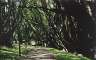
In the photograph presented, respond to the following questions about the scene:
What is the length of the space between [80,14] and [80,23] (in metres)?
0.51

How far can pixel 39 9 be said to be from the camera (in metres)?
20.5

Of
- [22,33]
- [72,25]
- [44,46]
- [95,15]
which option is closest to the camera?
[22,33]

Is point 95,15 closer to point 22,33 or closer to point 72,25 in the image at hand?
point 72,25

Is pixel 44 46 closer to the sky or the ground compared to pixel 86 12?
closer to the ground

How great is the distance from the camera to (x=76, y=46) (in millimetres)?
21234

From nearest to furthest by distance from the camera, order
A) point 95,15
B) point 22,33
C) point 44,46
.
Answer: point 22,33
point 95,15
point 44,46

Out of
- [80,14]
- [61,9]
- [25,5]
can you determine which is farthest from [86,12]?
[25,5]

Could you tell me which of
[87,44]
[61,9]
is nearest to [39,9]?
[61,9]

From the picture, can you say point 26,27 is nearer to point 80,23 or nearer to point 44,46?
point 80,23

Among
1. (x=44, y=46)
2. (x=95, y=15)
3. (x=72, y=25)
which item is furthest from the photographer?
(x=44, y=46)

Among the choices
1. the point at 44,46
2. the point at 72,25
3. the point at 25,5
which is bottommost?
the point at 44,46

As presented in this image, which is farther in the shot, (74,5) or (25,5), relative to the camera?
(74,5)

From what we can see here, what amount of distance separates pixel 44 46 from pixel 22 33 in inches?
247

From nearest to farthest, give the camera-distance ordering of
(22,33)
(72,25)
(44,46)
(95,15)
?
(22,33)
(95,15)
(72,25)
(44,46)
